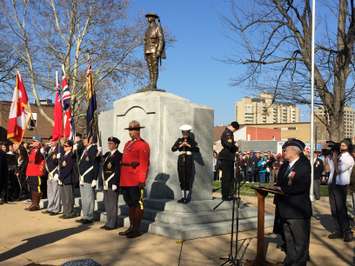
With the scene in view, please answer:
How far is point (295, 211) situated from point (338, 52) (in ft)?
55.6

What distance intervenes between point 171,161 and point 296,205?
478 centimetres

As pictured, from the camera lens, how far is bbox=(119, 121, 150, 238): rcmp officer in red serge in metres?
8.77

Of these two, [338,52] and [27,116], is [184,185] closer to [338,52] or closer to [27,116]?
[27,116]

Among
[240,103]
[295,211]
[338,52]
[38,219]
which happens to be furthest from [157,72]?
[240,103]

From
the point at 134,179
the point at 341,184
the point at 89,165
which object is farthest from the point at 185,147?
the point at 341,184

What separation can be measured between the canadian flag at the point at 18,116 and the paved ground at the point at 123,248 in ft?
6.17

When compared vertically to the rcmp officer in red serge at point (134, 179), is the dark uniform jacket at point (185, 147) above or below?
above

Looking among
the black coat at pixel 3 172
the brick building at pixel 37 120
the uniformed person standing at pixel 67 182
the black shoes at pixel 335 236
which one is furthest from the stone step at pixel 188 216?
the brick building at pixel 37 120

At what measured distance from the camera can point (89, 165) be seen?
1038 centimetres

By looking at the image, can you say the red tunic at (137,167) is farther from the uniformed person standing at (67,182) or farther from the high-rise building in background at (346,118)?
the high-rise building in background at (346,118)

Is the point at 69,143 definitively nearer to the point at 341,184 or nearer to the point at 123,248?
the point at 123,248

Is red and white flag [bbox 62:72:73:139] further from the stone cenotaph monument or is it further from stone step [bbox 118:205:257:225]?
stone step [bbox 118:205:257:225]

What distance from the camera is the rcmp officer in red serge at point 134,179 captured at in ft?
28.8

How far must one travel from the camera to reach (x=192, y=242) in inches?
327
